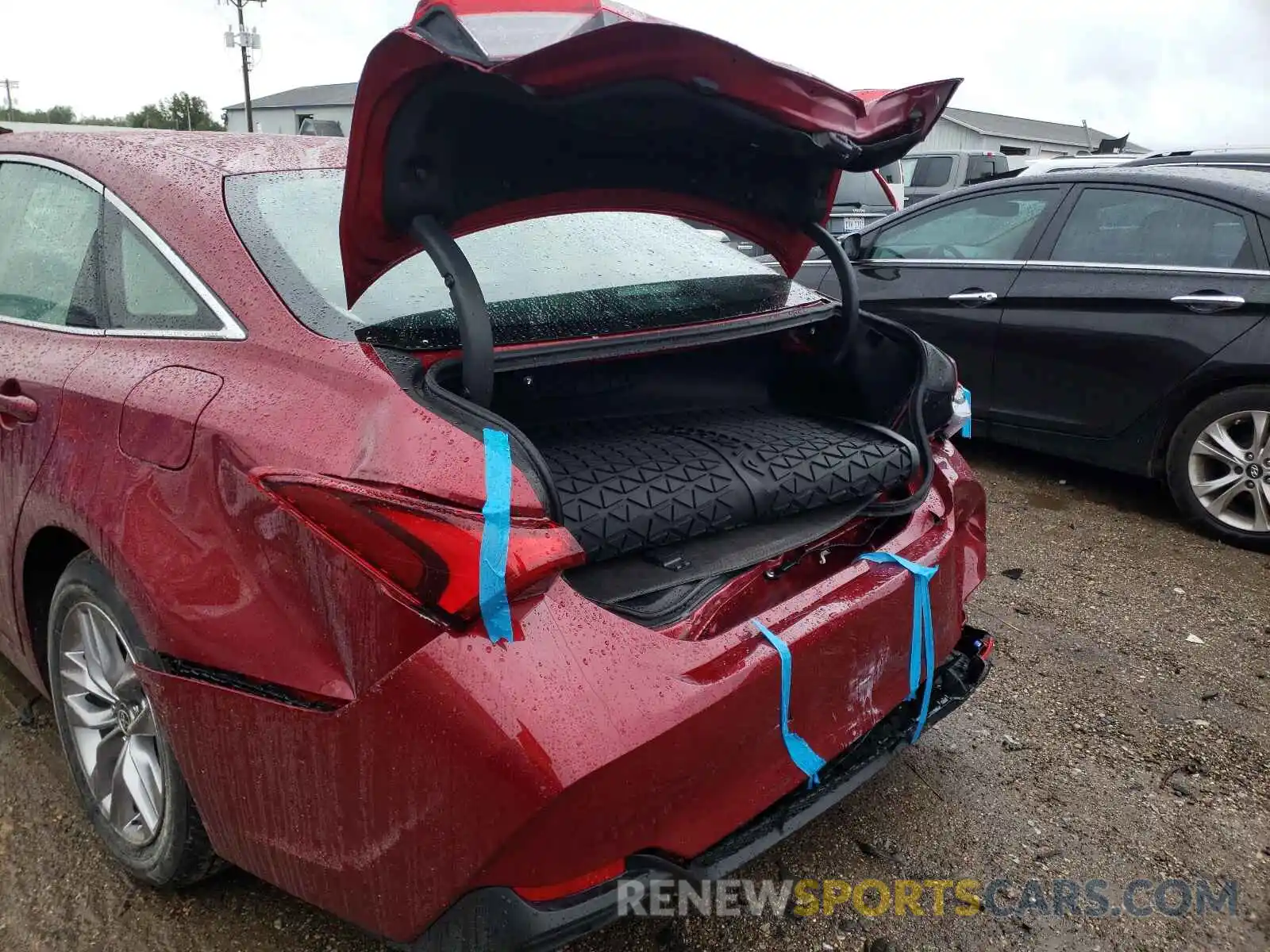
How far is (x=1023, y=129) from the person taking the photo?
46188 mm

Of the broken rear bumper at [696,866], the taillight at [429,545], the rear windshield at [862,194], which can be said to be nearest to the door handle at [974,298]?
the broken rear bumper at [696,866]

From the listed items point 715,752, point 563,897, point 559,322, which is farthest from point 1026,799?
point 559,322

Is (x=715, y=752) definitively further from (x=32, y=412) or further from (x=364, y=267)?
(x=32, y=412)

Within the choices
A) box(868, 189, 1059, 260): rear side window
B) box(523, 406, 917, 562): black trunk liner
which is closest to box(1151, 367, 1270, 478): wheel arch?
box(868, 189, 1059, 260): rear side window

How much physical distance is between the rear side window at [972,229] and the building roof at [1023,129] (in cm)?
3862

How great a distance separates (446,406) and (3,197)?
1908 millimetres

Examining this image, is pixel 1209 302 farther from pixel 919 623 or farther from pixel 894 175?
pixel 894 175

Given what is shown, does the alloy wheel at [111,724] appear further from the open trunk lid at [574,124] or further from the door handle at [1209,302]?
the door handle at [1209,302]

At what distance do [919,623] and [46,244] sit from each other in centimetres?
227

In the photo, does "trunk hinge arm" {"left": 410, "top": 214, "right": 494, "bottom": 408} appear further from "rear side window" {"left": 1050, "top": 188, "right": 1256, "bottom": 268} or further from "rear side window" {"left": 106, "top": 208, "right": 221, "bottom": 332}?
"rear side window" {"left": 1050, "top": 188, "right": 1256, "bottom": 268}

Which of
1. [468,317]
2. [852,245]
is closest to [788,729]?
[468,317]

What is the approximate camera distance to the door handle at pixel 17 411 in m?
2.04

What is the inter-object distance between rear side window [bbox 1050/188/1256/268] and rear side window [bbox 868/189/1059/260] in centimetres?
23

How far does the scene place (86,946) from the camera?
191 cm
